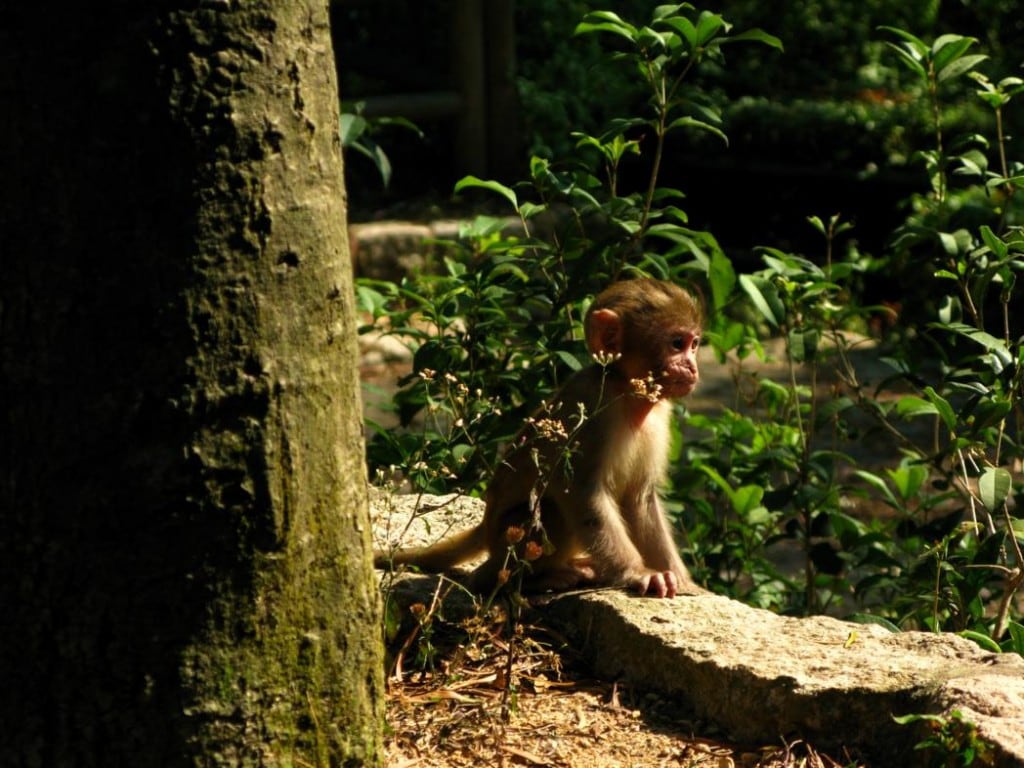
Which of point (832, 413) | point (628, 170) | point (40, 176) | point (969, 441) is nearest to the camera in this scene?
point (40, 176)

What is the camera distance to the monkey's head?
4.85 metres

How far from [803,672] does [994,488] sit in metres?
0.98

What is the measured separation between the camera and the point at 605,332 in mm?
4848

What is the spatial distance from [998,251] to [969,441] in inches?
24.6

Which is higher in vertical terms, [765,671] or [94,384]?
[94,384]

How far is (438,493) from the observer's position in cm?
497

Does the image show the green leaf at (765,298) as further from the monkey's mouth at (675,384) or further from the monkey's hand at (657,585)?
the monkey's hand at (657,585)

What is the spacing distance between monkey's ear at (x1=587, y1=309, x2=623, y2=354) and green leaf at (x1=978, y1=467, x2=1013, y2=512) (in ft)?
4.44

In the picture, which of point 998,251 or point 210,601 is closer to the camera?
point 210,601

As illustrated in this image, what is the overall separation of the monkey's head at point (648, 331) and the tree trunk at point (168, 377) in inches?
84.7

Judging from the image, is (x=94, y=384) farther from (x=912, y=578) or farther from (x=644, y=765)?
(x=912, y=578)

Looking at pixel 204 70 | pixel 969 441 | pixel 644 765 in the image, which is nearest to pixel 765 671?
pixel 644 765

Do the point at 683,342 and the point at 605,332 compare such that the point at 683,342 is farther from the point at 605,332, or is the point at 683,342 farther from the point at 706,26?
the point at 706,26

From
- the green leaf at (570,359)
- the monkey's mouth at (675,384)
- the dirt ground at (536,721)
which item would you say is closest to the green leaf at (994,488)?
the dirt ground at (536,721)
